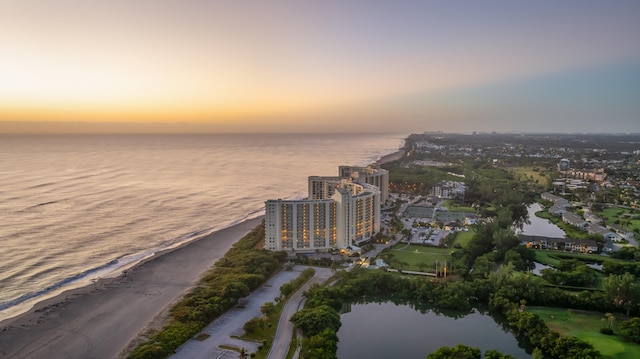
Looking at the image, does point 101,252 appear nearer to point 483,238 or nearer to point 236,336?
point 236,336

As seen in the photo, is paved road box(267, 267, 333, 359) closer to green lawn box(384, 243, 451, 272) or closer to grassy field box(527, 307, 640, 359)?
green lawn box(384, 243, 451, 272)

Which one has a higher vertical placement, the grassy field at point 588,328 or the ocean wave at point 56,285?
the ocean wave at point 56,285

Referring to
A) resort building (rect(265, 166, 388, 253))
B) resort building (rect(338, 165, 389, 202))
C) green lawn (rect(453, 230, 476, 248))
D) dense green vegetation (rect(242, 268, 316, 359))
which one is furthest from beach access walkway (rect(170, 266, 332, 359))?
resort building (rect(338, 165, 389, 202))

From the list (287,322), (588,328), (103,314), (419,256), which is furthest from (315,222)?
(588,328)

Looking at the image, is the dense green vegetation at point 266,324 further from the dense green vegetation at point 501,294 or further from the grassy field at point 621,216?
the grassy field at point 621,216

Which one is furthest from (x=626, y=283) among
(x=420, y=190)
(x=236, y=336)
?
(x=420, y=190)

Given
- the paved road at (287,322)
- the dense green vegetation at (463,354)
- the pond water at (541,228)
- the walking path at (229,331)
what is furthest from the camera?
the pond water at (541,228)

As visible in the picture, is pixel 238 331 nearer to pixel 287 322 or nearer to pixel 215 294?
pixel 287 322

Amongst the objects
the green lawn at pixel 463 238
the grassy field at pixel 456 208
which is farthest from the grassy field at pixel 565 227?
the green lawn at pixel 463 238
